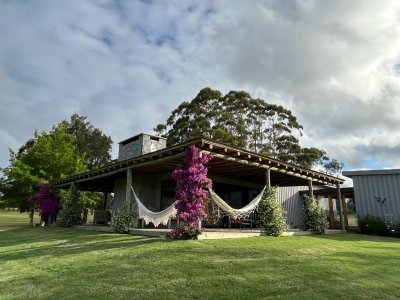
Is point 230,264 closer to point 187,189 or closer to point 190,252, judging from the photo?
point 190,252

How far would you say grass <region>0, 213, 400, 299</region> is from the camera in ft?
12.2

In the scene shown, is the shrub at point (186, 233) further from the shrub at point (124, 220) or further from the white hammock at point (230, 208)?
the shrub at point (124, 220)

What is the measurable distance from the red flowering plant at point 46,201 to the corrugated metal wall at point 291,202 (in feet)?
40.6

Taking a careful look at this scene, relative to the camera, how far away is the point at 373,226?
41.9 feet

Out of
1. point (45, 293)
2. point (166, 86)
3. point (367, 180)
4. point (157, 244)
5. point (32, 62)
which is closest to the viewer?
point (45, 293)

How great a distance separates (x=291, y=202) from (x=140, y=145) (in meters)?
9.68

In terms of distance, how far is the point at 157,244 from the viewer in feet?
21.9

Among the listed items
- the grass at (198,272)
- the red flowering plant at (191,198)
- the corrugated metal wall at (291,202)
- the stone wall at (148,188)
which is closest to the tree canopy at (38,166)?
the stone wall at (148,188)

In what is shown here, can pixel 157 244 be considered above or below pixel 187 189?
below

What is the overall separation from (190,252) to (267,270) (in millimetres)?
1662

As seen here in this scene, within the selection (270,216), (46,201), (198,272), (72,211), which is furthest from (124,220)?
(46,201)

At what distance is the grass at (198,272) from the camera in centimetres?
373

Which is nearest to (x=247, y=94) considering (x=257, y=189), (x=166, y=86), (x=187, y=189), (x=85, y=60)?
(x=257, y=189)

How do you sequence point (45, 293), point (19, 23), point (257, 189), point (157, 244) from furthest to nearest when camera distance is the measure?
point (257, 189), point (19, 23), point (157, 244), point (45, 293)
